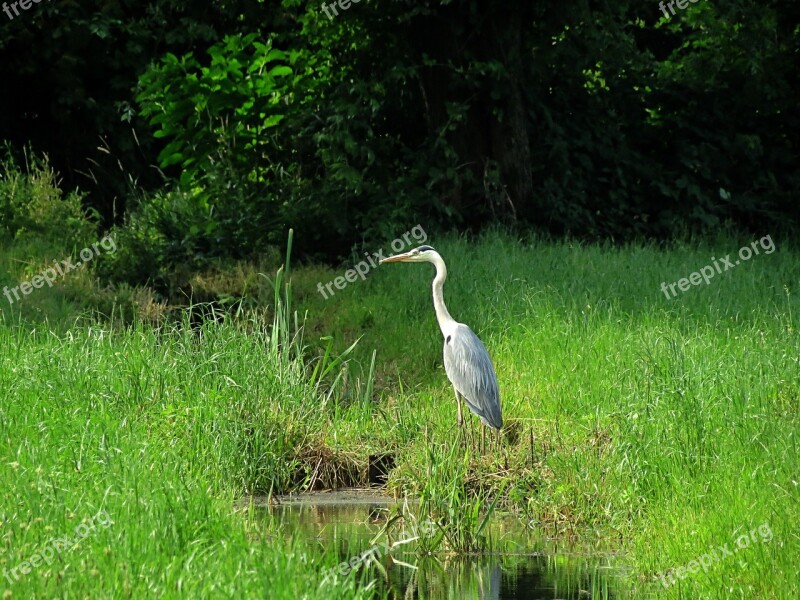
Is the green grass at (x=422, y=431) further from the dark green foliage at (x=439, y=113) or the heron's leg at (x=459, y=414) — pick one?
the dark green foliage at (x=439, y=113)

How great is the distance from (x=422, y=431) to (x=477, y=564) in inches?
67.2

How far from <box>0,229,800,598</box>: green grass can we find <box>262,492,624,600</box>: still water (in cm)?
17

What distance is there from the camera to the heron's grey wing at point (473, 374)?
798 cm

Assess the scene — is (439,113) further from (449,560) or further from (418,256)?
(449,560)

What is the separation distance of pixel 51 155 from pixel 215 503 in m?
12.5

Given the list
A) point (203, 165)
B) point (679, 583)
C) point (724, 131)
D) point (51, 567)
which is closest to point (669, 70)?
point (724, 131)

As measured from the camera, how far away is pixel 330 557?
18.8 feet

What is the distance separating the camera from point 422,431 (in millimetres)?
8219

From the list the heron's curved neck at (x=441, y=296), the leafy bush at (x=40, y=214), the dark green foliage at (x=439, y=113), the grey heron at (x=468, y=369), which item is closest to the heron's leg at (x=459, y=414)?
the grey heron at (x=468, y=369)

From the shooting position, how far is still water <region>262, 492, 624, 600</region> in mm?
6137

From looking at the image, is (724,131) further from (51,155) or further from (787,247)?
(51,155)

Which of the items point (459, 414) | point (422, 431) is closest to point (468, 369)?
point (459, 414)

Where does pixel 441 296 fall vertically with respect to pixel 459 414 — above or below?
above

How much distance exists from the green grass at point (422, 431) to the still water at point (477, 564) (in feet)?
0.56
